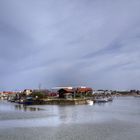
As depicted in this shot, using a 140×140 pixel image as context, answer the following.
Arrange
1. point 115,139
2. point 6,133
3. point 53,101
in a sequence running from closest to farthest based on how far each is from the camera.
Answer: point 115,139, point 6,133, point 53,101

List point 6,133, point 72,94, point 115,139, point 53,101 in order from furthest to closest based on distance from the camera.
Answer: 1. point 72,94
2. point 53,101
3. point 6,133
4. point 115,139

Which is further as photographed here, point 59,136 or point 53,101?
point 53,101

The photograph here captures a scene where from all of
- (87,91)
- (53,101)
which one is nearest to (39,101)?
(53,101)

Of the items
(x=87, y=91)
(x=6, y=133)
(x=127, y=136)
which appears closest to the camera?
(x=127, y=136)

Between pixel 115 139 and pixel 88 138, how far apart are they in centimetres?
238

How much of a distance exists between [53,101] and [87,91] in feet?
146

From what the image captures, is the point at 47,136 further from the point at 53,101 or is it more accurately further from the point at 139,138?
the point at 53,101

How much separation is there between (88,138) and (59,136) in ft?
8.95

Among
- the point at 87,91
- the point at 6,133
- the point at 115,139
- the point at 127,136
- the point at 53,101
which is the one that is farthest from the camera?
the point at 87,91

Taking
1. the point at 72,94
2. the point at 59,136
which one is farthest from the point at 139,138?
the point at 72,94

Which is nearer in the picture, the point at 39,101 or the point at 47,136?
the point at 47,136

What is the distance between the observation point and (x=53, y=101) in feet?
350

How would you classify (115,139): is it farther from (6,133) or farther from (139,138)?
(6,133)

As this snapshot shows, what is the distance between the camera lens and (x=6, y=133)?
96.4 ft
